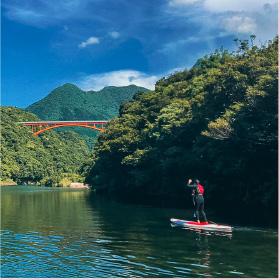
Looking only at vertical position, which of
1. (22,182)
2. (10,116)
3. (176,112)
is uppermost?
(10,116)

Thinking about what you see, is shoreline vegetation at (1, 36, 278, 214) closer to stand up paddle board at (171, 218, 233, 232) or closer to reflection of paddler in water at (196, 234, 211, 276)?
stand up paddle board at (171, 218, 233, 232)

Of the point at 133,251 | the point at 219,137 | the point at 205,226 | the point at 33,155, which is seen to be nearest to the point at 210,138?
the point at 219,137

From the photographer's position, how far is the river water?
10688mm

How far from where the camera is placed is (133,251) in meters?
13.3

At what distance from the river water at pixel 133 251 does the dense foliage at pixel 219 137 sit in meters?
8.87

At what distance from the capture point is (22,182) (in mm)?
118062

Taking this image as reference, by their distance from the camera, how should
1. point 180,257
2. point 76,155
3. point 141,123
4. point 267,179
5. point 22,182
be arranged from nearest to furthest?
point 180,257 < point 267,179 < point 141,123 < point 22,182 < point 76,155

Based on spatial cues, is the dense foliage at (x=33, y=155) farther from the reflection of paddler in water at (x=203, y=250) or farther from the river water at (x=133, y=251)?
the reflection of paddler in water at (x=203, y=250)

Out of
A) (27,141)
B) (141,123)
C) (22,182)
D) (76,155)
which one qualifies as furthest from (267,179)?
(76,155)

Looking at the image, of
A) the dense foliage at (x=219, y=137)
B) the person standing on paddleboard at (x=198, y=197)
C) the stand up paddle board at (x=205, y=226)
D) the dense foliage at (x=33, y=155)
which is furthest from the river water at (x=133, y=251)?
the dense foliage at (x=33, y=155)

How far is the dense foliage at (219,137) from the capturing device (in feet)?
85.4

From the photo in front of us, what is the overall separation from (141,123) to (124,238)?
38.8 metres

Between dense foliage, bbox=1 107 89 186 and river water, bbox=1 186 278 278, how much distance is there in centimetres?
7991

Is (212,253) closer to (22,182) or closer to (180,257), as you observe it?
(180,257)
